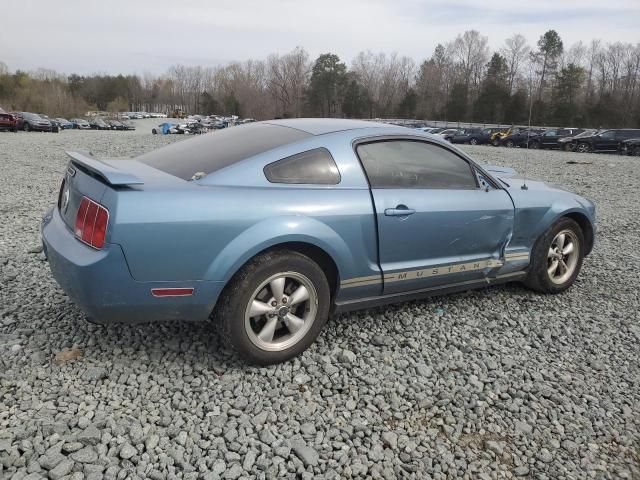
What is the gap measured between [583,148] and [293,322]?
1238 inches

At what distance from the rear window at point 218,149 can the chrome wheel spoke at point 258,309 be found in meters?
0.85

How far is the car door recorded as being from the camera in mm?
3516

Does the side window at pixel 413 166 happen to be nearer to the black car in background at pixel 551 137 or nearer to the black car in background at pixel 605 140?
the black car in background at pixel 605 140

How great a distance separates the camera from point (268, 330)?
10.3 feet

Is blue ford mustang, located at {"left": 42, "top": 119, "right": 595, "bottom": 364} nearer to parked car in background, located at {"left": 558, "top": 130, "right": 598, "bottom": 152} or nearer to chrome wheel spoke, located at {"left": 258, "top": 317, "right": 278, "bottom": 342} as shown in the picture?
chrome wheel spoke, located at {"left": 258, "top": 317, "right": 278, "bottom": 342}

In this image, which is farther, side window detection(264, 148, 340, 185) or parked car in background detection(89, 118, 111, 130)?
parked car in background detection(89, 118, 111, 130)

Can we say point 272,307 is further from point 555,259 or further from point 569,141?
point 569,141

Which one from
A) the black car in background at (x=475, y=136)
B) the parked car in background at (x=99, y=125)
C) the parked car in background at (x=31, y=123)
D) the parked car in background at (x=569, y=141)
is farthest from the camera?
the parked car in background at (x=99, y=125)

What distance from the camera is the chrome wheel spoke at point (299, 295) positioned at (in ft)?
10.5

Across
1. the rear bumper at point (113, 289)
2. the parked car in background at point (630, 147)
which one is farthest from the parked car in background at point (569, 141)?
the rear bumper at point (113, 289)

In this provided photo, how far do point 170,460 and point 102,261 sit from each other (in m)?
1.05

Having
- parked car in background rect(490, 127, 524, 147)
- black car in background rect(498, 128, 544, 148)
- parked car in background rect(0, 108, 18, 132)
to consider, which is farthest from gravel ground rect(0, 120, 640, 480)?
parked car in background rect(0, 108, 18, 132)

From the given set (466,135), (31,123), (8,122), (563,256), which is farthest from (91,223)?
(31,123)

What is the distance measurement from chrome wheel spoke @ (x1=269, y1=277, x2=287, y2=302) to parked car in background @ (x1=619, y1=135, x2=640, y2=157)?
30006 mm
